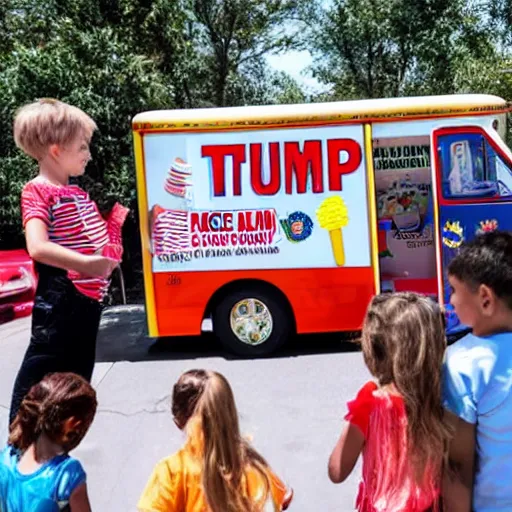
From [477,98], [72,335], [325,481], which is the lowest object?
[325,481]

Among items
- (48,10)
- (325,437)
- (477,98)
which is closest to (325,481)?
(325,437)

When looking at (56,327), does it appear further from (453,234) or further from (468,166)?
(468,166)

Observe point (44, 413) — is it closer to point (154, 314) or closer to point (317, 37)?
point (154, 314)

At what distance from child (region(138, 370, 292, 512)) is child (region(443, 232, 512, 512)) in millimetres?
586

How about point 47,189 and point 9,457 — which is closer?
point 9,457

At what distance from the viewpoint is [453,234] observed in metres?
6.70

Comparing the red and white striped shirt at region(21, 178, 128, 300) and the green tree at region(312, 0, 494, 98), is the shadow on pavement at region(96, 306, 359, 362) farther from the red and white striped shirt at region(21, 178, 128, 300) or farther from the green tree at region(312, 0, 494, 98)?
the green tree at region(312, 0, 494, 98)

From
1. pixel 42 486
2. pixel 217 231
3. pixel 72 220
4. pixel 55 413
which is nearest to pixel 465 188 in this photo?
pixel 217 231

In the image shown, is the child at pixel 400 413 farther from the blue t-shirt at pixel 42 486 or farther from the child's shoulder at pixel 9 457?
the child's shoulder at pixel 9 457

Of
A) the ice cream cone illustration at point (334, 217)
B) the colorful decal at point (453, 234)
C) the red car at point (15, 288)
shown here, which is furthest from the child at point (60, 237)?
the red car at point (15, 288)

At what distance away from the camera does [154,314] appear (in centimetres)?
709

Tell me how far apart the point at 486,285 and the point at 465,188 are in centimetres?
483

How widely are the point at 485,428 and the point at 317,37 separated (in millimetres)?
14646

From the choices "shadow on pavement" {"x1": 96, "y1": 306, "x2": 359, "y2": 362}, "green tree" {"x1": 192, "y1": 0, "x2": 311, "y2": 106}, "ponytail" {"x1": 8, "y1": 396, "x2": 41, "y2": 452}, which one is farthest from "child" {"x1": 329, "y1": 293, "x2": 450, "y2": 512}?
"green tree" {"x1": 192, "y1": 0, "x2": 311, "y2": 106}
